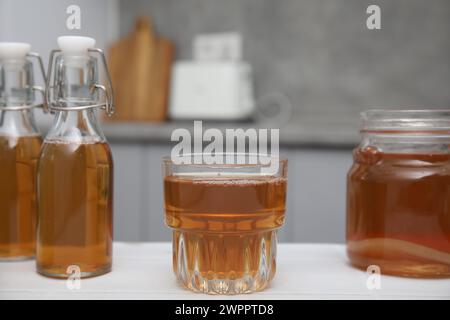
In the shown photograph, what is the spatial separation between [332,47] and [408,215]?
6.12 ft

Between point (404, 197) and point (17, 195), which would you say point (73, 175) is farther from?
point (404, 197)

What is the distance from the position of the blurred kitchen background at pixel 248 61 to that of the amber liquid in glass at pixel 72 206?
1356mm

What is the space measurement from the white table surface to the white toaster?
4.93 ft

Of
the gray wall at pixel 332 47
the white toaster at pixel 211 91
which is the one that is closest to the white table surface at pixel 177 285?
the white toaster at pixel 211 91

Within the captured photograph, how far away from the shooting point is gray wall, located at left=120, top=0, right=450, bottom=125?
7.76ft

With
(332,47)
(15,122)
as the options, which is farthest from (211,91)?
(15,122)

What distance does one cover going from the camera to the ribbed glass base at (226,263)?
0.59 meters

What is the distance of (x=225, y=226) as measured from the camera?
58 centimetres

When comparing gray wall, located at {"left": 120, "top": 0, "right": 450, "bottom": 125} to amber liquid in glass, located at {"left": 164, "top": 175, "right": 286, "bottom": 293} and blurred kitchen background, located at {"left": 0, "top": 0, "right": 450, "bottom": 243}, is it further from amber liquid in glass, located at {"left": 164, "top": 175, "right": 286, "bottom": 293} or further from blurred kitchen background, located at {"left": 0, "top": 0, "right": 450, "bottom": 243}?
amber liquid in glass, located at {"left": 164, "top": 175, "right": 286, "bottom": 293}

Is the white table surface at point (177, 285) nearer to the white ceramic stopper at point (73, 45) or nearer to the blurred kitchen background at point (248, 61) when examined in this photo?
the white ceramic stopper at point (73, 45)

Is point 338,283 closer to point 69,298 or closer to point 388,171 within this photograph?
point 388,171

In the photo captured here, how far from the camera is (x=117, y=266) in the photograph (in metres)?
0.69

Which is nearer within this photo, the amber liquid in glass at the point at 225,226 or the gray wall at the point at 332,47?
the amber liquid in glass at the point at 225,226

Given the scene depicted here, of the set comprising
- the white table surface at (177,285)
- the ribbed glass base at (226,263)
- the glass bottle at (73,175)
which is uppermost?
the glass bottle at (73,175)
